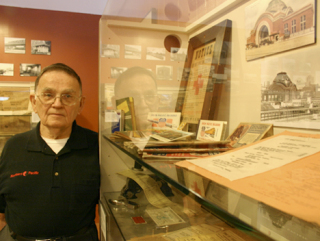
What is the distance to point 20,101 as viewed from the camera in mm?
2562

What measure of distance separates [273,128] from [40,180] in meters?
1.29

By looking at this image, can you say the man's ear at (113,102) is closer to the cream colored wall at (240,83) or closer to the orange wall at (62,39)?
the cream colored wall at (240,83)

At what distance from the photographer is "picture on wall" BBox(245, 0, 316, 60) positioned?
63 centimetres

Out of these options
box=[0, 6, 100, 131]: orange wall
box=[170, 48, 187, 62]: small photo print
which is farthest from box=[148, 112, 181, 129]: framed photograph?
box=[0, 6, 100, 131]: orange wall

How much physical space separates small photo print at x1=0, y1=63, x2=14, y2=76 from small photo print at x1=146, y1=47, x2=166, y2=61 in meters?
2.02

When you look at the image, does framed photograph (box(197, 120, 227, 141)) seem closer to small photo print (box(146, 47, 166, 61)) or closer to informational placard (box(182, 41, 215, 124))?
informational placard (box(182, 41, 215, 124))

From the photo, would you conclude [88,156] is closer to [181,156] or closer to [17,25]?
[181,156]

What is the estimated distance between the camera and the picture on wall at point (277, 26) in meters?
0.63

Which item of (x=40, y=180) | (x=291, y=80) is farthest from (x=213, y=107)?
(x=40, y=180)

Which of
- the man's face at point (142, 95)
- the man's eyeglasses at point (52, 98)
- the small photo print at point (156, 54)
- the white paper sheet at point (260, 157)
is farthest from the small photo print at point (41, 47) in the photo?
the white paper sheet at point (260, 157)

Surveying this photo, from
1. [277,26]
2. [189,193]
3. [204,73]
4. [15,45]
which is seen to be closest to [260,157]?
[189,193]

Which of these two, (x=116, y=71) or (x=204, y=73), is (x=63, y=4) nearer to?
(x=116, y=71)

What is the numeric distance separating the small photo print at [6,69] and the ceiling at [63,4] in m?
0.65

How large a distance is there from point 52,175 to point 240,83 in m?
1.17
